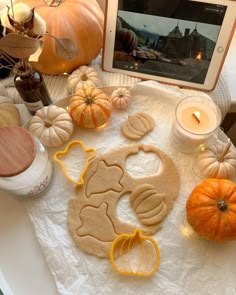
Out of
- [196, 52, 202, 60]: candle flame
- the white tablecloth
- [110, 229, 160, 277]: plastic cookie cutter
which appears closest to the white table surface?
the white tablecloth

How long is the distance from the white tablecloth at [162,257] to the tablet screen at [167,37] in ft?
0.71

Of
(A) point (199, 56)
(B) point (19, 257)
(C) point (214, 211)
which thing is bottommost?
(B) point (19, 257)

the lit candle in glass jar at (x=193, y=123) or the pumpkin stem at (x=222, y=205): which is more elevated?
the lit candle in glass jar at (x=193, y=123)

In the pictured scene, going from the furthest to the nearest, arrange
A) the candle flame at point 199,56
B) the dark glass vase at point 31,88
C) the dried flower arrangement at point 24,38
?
the candle flame at point 199,56 < the dark glass vase at point 31,88 < the dried flower arrangement at point 24,38

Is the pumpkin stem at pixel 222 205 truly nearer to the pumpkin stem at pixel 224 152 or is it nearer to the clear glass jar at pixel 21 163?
the pumpkin stem at pixel 224 152

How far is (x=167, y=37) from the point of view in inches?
27.4

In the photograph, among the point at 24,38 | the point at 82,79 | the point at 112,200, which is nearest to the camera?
the point at 24,38

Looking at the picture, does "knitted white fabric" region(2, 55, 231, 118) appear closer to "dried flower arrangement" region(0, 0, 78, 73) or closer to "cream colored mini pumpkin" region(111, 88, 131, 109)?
"cream colored mini pumpkin" region(111, 88, 131, 109)

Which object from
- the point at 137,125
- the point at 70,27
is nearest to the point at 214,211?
the point at 137,125

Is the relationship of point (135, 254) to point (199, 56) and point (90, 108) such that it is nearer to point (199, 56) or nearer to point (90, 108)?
point (90, 108)

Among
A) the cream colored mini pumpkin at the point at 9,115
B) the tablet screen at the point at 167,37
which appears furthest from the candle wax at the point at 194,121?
the cream colored mini pumpkin at the point at 9,115

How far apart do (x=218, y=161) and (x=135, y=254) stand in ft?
0.80

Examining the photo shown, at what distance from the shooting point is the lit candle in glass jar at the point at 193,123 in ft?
2.08

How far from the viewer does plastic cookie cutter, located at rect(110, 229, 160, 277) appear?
0.56 metres
